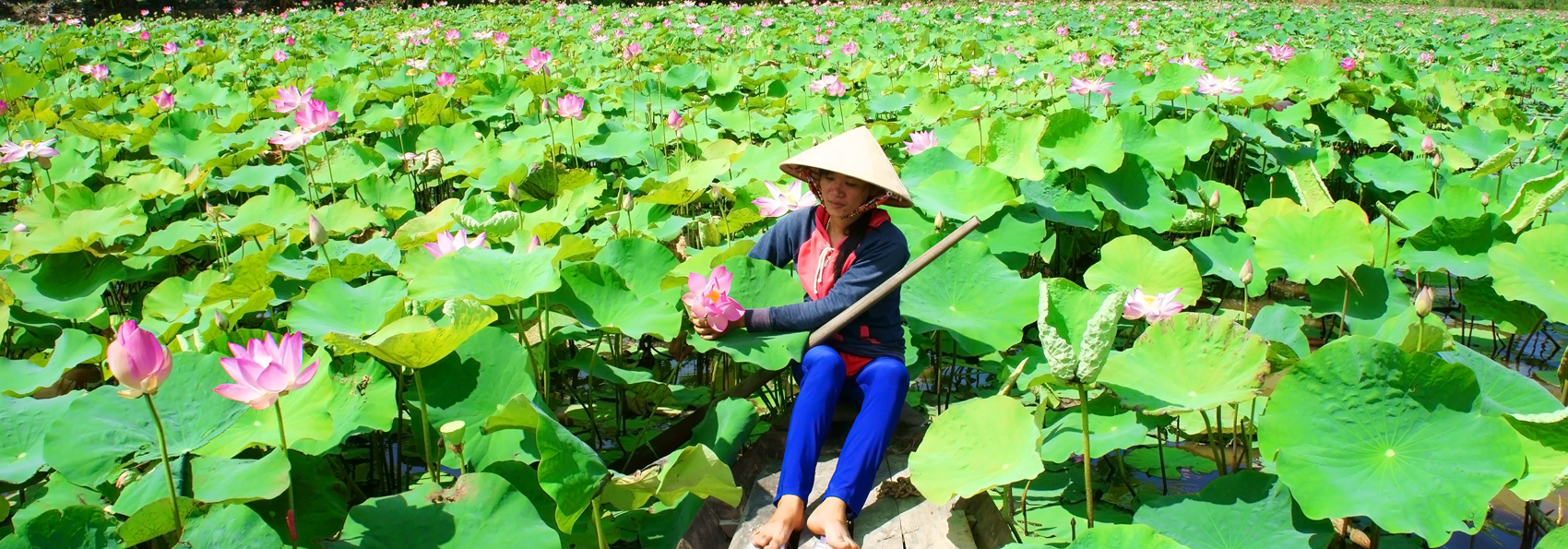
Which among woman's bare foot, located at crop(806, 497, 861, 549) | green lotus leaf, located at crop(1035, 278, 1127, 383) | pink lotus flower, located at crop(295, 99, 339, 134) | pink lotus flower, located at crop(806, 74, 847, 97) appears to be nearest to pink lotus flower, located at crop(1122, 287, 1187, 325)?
green lotus leaf, located at crop(1035, 278, 1127, 383)

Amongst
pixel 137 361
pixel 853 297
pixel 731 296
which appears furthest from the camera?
pixel 731 296

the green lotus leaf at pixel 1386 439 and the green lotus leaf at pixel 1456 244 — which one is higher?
the green lotus leaf at pixel 1386 439

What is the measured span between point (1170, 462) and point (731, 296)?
3.29 ft

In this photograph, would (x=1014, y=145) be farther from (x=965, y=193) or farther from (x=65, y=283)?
(x=65, y=283)

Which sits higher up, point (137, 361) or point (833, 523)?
point (137, 361)

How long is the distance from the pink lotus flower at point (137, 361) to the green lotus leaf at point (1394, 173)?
12.0ft

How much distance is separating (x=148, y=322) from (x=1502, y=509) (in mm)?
2776

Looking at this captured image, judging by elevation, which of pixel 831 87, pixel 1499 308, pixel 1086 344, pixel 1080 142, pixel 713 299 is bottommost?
pixel 1499 308

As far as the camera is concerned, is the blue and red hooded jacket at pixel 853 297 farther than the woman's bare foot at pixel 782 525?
Yes

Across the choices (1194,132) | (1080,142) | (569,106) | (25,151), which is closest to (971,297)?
(1080,142)

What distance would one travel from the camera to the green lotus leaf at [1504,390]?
1.55 m

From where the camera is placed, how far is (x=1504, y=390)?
164 cm

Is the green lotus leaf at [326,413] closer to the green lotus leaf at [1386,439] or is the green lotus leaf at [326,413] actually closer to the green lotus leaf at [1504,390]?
the green lotus leaf at [1386,439]

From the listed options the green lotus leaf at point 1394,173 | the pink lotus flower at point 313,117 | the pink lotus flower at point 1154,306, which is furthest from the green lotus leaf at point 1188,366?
the green lotus leaf at point 1394,173
